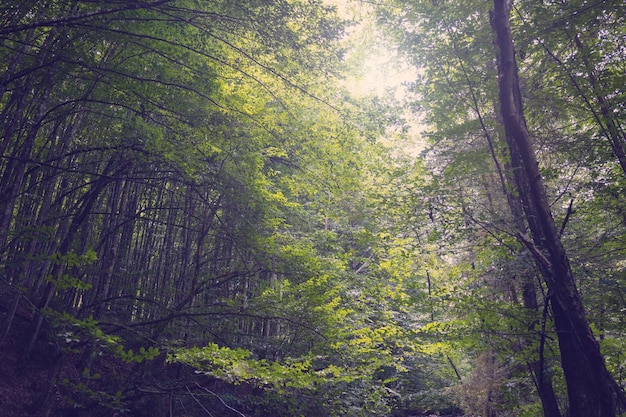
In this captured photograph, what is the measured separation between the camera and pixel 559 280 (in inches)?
151

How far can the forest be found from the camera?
3.85 meters

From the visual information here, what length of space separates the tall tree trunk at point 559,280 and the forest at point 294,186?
2 centimetres

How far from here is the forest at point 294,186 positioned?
3.85 metres

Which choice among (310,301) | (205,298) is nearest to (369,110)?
(310,301)

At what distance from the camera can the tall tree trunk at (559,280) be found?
362 cm

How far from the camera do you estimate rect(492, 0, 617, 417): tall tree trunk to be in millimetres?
3625

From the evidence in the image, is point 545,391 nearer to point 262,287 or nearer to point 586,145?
point 586,145

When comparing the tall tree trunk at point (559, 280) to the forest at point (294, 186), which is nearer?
the tall tree trunk at point (559, 280)

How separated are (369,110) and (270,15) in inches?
75.6

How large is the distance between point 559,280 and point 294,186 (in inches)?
132

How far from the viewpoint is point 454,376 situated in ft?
34.8

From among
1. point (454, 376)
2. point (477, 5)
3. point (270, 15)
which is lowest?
point (454, 376)

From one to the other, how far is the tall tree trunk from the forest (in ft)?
0.06

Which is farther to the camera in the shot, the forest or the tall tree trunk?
the forest
